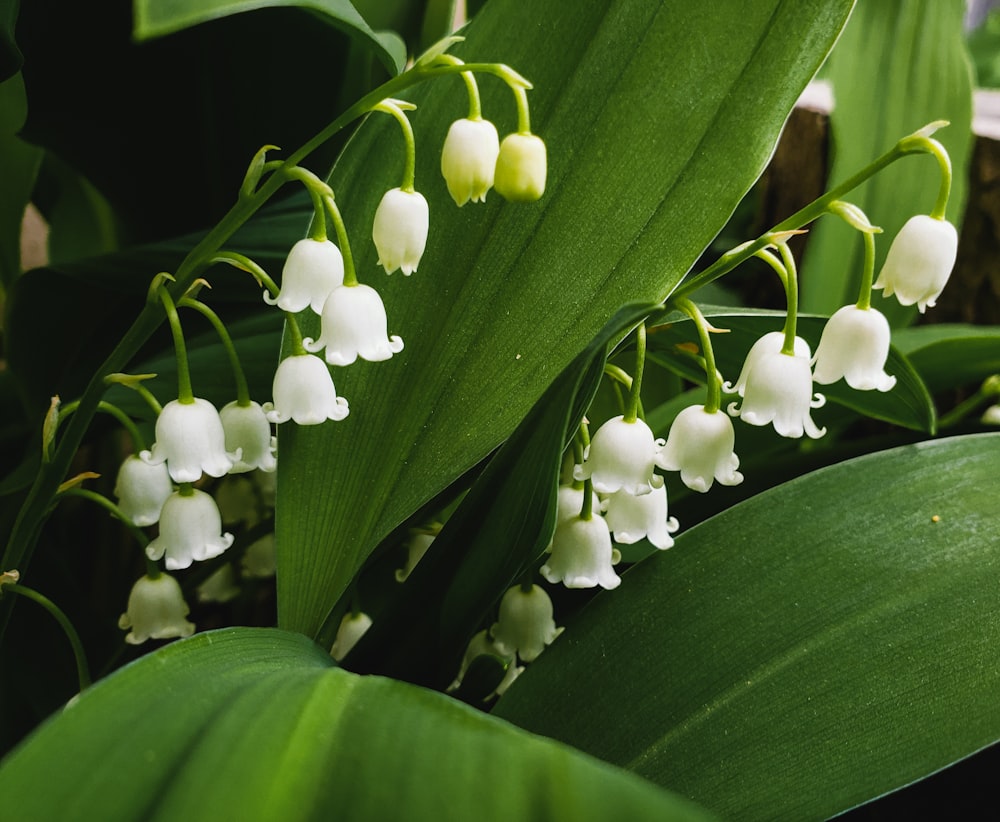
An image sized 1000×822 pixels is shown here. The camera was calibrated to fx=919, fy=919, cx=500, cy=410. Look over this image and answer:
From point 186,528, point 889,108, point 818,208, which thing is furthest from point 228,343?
point 889,108

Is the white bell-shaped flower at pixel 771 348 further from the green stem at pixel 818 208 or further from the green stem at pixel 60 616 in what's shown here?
the green stem at pixel 60 616

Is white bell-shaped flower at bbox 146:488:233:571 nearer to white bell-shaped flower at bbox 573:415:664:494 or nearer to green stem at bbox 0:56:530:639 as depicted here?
green stem at bbox 0:56:530:639

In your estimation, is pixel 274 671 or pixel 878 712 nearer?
pixel 274 671

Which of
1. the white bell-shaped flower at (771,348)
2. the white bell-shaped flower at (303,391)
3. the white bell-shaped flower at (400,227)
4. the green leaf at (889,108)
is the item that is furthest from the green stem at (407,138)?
the green leaf at (889,108)

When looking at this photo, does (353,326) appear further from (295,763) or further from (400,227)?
(295,763)

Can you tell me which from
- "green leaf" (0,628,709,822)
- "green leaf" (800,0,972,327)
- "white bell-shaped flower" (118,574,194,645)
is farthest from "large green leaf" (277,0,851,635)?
"green leaf" (800,0,972,327)

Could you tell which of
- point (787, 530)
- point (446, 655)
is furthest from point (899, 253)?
point (446, 655)

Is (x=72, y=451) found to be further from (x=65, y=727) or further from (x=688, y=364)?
(x=688, y=364)
